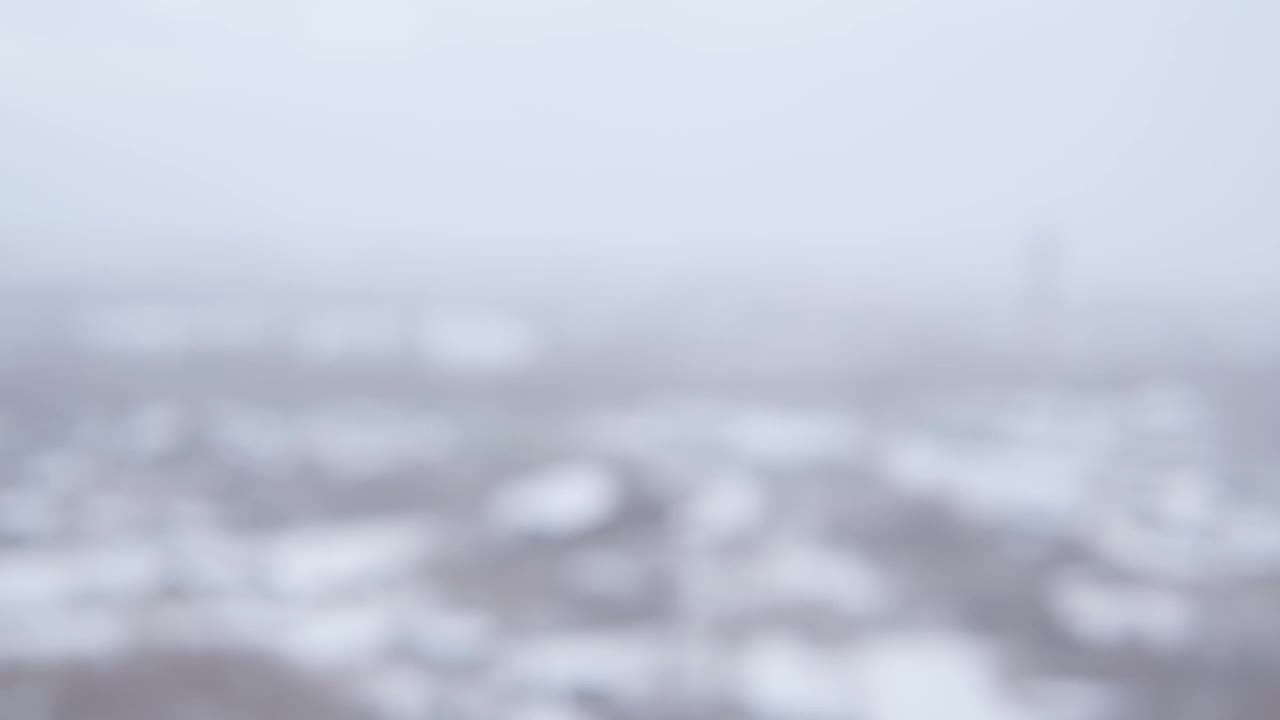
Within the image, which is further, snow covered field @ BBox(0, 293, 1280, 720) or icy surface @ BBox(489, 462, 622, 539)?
icy surface @ BBox(489, 462, 622, 539)

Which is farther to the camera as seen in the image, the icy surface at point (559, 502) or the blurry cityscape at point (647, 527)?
the icy surface at point (559, 502)

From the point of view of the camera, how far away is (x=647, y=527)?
2.56 m

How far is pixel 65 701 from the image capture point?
167cm

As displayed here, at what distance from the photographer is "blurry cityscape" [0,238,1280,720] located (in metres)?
1.84

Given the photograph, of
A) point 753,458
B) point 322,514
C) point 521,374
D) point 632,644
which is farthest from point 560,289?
point 632,644

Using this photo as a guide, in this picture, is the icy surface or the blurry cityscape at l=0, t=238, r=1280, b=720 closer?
the blurry cityscape at l=0, t=238, r=1280, b=720

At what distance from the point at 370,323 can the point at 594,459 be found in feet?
7.75

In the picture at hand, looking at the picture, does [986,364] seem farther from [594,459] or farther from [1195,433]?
[594,459]

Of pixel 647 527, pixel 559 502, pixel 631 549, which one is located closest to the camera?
pixel 631 549

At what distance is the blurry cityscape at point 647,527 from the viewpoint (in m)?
1.84

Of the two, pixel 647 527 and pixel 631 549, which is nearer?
pixel 631 549

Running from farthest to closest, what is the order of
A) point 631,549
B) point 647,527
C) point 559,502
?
point 559,502 < point 647,527 < point 631,549

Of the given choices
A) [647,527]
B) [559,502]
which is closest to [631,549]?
[647,527]

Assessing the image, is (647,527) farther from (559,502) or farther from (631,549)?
(559,502)
